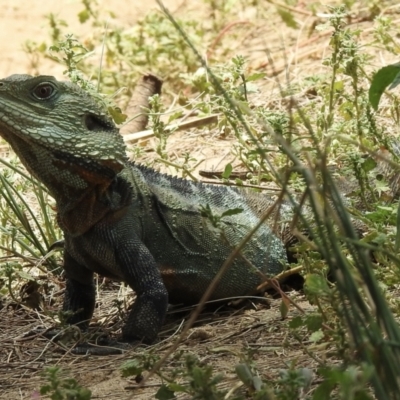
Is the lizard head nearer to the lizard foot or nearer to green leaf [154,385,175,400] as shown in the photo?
the lizard foot

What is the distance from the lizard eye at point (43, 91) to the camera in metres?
5.21

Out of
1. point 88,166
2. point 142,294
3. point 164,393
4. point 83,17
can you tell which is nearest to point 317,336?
point 164,393

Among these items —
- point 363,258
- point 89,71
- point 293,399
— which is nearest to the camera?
point 363,258

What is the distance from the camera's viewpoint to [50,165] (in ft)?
16.7

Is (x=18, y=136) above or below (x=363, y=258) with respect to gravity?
above

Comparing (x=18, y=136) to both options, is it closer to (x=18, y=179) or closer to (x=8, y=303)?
(x=8, y=303)

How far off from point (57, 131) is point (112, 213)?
0.55 metres

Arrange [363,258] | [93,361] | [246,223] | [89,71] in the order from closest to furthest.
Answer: [363,258] → [93,361] → [246,223] → [89,71]

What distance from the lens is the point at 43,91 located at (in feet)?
17.1

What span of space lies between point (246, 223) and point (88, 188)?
115 centimetres

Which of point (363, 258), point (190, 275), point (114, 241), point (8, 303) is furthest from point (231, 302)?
point (363, 258)

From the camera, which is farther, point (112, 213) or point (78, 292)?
point (78, 292)

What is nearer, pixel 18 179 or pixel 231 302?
pixel 231 302

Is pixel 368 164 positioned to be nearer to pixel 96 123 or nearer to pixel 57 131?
pixel 96 123
